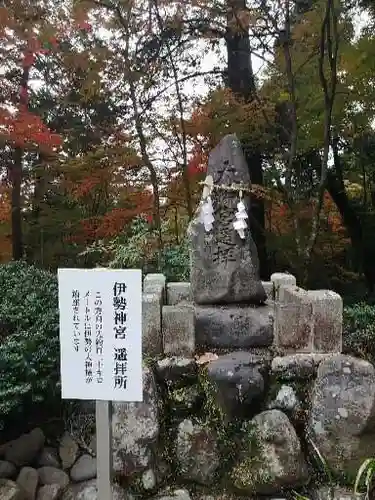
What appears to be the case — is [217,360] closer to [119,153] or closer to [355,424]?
[355,424]

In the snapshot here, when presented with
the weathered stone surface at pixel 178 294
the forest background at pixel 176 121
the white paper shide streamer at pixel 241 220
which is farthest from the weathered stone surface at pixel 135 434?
the forest background at pixel 176 121

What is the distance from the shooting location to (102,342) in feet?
7.81

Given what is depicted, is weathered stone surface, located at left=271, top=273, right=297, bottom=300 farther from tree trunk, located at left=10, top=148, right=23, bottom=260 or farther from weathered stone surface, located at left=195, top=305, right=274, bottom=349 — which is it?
tree trunk, located at left=10, top=148, right=23, bottom=260

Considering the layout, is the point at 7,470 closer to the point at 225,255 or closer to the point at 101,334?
the point at 101,334

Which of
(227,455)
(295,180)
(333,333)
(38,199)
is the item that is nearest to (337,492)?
(227,455)

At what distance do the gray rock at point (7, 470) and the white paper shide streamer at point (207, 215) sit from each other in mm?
2285

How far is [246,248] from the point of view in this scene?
4004mm

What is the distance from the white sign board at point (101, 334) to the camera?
92.3 inches

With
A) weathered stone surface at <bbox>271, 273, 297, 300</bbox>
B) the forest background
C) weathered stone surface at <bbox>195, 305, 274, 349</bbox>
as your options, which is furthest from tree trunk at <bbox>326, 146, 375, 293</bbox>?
weathered stone surface at <bbox>195, 305, 274, 349</bbox>

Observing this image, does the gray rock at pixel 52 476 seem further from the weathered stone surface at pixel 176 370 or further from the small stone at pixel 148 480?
the weathered stone surface at pixel 176 370

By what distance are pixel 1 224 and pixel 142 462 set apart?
800 cm

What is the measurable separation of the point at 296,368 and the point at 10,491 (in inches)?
82.8

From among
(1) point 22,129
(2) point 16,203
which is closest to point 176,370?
(1) point 22,129

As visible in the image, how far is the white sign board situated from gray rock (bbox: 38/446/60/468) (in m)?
1.61
